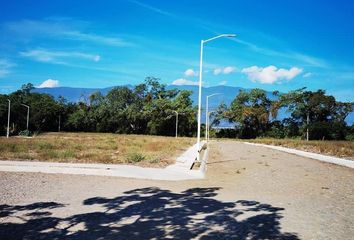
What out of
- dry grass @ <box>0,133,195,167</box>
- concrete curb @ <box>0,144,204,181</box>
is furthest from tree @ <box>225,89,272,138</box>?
concrete curb @ <box>0,144,204,181</box>

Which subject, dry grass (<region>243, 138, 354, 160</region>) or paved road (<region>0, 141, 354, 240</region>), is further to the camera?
dry grass (<region>243, 138, 354, 160</region>)

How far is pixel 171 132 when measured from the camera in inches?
3851

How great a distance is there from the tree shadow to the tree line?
77881 millimetres

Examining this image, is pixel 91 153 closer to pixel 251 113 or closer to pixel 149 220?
pixel 149 220

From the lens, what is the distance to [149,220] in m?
8.36

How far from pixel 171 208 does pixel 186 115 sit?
280 ft

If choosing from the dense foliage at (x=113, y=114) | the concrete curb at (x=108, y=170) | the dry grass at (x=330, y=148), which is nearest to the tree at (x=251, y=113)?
the dense foliage at (x=113, y=114)

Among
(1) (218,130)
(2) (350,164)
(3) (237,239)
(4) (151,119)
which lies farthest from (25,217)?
Answer: (1) (218,130)

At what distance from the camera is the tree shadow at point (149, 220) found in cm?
725

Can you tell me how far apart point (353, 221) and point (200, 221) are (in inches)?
134

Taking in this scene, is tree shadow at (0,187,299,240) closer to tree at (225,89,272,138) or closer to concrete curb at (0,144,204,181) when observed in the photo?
concrete curb at (0,144,204,181)

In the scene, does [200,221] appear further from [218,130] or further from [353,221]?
[218,130]

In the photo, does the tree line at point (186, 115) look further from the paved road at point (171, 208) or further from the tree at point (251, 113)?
the paved road at point (171, 208)

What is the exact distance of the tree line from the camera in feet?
288
